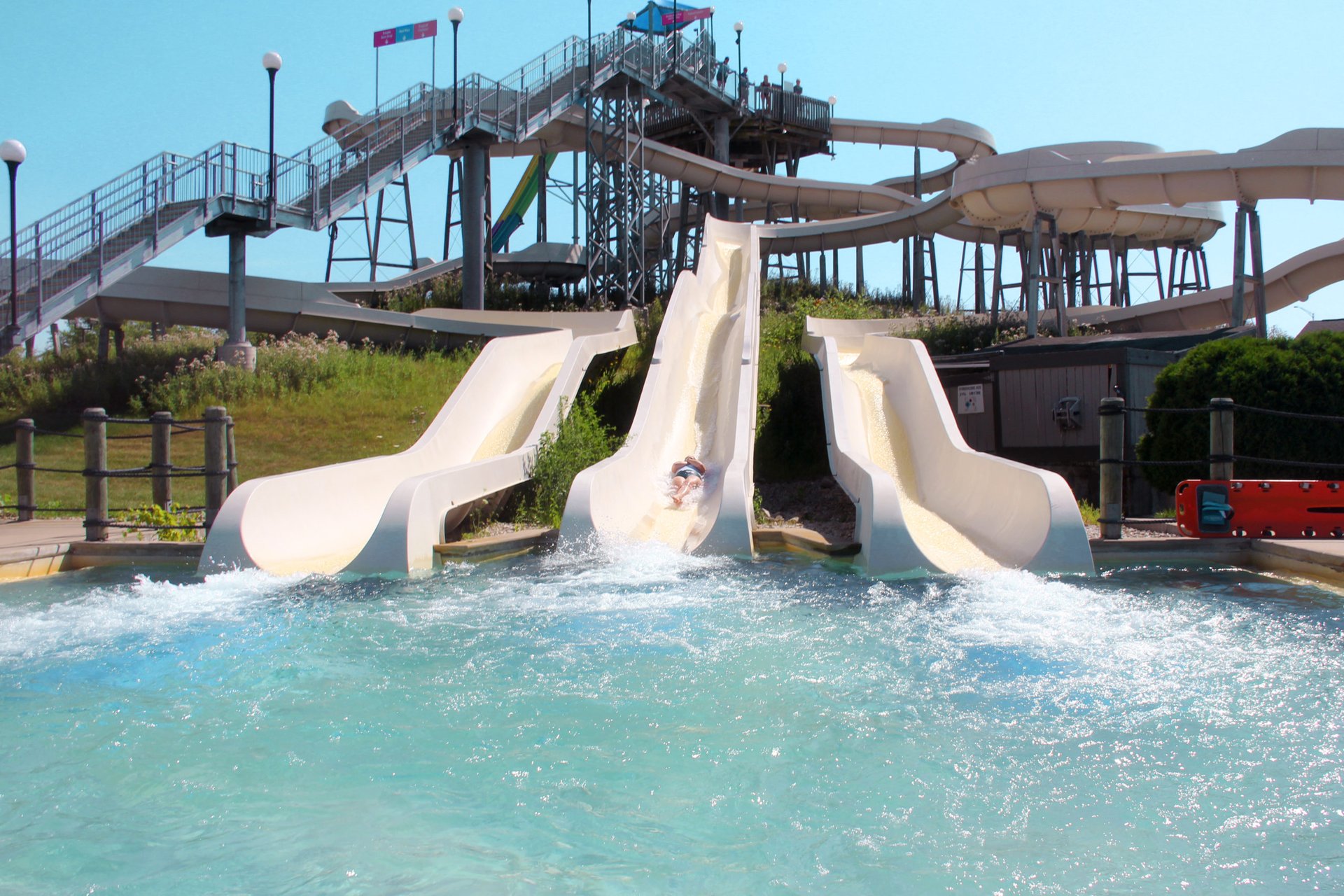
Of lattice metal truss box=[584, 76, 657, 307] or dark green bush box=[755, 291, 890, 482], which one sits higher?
lattice metal truss box=[584, 76, 657, 307]

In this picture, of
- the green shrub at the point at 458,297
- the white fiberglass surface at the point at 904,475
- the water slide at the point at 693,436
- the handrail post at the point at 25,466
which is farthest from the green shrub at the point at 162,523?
the green shrub at the point at 458,297

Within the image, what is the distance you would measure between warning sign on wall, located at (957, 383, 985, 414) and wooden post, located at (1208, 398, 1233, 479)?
5.36 metres

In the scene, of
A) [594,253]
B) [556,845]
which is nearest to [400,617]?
[556,845]

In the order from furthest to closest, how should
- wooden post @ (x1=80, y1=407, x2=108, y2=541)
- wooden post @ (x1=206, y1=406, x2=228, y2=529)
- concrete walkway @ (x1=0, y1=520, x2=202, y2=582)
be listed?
wooden post @ (x1=206, y1=406, x2=228, y2=529) → wooden post @ (x1=80, y1=407, x2=108, y2=541) → concrete walkway @ (x1=0, y1=520, x2=202, y2=582)

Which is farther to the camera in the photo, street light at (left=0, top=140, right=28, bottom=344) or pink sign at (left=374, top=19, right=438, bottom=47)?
pink sign at (left=374, top=19, right=438, bottom=47)

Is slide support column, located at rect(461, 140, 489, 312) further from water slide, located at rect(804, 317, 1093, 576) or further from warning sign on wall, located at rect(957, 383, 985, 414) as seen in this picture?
warning sign on wall, located at rect(957, 383, 985, 414)

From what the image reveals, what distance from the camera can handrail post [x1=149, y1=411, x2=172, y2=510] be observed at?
8977 mm

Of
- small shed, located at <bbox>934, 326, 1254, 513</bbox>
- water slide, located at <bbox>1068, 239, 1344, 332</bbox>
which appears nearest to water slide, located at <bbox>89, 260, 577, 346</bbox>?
small shed, located at <bbox>934, 326, 1254, 513</bbox>

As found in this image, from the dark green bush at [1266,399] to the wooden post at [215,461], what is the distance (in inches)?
354

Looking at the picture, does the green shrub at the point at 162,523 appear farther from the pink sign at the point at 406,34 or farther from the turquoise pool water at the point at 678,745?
the pink sign at the point at 406,34

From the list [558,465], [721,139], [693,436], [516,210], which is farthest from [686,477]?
[516,210]

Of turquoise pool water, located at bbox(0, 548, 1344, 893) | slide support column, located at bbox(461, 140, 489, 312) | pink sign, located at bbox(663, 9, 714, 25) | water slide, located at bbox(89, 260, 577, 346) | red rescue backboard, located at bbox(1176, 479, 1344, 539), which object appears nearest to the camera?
turquoise pool water, located at bbox(0, 548, 1344, 893)

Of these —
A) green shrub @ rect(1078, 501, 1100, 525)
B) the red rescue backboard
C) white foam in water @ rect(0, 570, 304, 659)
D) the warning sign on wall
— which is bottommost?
white foam in water @ rect(0, 570, 304, 659)

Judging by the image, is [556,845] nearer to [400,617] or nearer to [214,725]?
[214,725]
